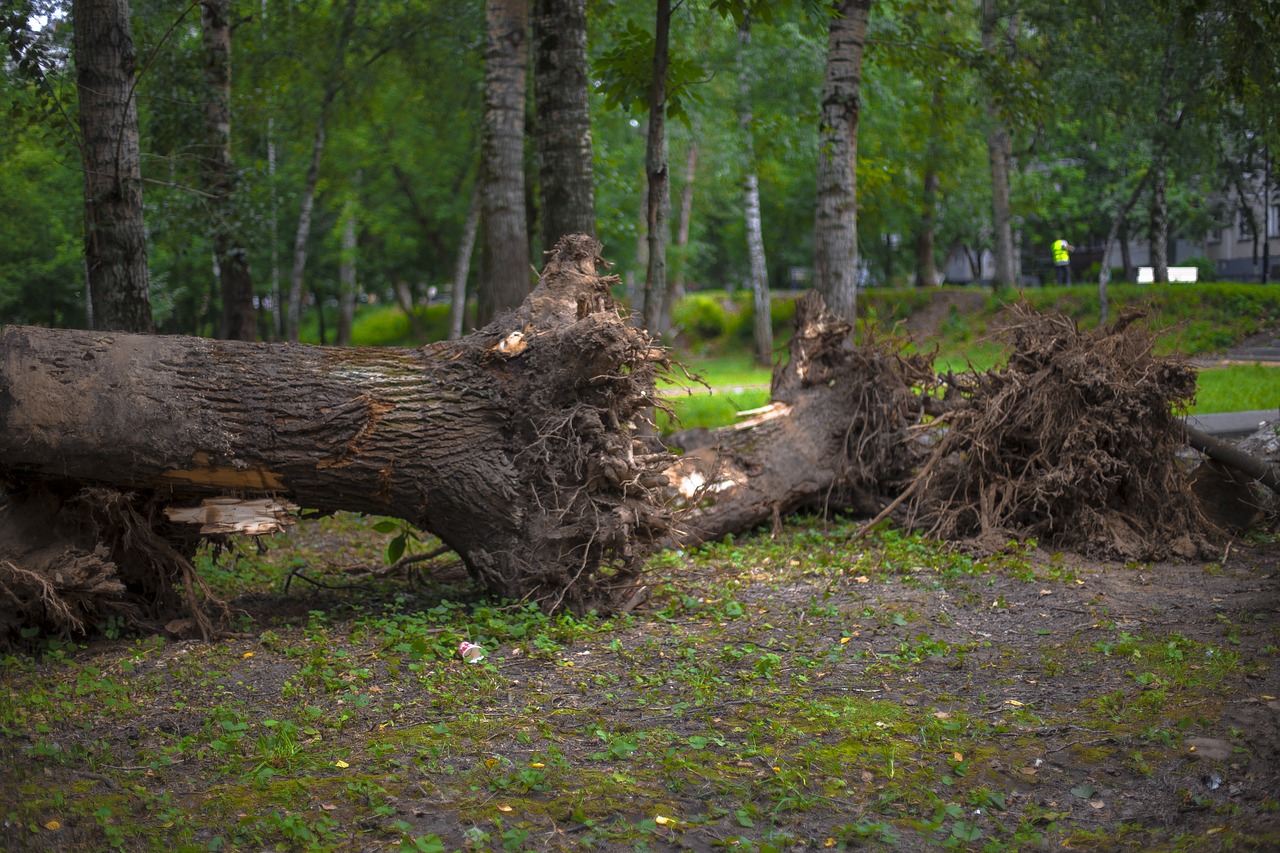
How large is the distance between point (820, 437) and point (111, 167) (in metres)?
5.80

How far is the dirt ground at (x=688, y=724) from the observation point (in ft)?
11.6

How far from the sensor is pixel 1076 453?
7645 mm

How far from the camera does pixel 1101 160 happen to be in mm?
34625

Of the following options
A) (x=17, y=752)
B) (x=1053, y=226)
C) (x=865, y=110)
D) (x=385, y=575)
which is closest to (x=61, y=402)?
(x=17, y=752)

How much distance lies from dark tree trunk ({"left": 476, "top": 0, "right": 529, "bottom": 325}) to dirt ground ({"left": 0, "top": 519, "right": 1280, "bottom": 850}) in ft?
15.3

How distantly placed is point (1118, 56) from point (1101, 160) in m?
17.9

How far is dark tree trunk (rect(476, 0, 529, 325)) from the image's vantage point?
10422mm

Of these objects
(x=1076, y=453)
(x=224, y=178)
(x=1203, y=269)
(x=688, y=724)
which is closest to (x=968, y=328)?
(x=1203, y=269)

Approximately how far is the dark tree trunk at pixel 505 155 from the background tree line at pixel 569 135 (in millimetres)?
28

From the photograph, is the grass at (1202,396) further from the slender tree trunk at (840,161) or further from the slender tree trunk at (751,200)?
the slender tree trunk at (751,200)

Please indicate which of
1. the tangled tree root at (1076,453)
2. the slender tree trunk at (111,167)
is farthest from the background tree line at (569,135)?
the tangled tree root at (1076,453)

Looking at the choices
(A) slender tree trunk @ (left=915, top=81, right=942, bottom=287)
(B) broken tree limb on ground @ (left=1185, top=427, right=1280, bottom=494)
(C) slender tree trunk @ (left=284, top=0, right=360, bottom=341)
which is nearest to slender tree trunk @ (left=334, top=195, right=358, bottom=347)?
(C) slender tree trunk @ (left=284, top=0, right=360, bottom=341)

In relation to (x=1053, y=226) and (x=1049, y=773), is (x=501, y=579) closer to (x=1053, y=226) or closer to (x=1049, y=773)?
(x=1049, y=773)

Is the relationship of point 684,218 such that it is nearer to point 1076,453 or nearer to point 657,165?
point 657,165
